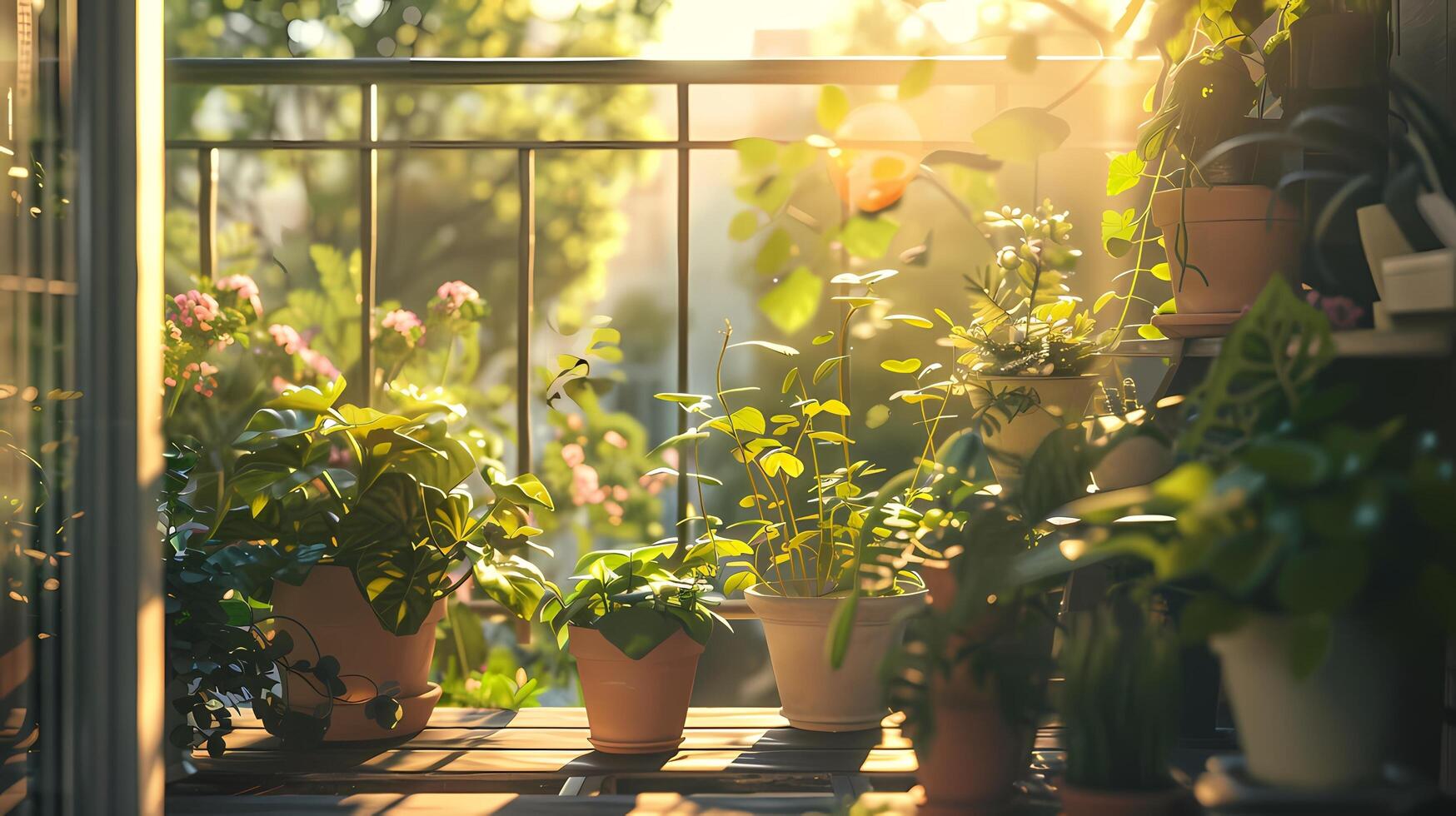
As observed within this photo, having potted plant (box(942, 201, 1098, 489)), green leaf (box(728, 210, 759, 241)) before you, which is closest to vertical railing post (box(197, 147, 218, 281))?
potted plant (box(942, 201, 1098, 489))

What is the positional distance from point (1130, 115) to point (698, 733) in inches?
56.1

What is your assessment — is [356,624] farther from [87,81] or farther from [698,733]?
[87,81]

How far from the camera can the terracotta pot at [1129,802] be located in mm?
887

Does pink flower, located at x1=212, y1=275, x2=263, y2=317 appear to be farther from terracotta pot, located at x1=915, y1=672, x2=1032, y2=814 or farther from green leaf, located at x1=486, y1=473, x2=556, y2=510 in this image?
terracotta pot, located at x1=915, y1=672, x2=1032, y2=814

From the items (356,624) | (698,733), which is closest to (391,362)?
(356,624)

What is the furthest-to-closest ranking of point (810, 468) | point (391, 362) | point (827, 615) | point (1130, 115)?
point (810, 468), point (391, 362), point (1130, 115), point (827, 615)

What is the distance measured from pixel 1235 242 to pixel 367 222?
1.47 meters

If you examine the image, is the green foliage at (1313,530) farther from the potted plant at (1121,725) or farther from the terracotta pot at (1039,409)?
the terracotta pot at (1039,409)

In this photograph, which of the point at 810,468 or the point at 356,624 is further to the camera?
the point at 810,468

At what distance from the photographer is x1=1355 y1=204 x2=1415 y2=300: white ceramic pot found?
3.14 ft

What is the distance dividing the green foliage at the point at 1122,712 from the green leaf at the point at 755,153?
1.62 feet

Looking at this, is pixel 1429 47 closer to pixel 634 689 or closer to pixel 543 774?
pixel 634 689

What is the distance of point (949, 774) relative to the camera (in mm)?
1079

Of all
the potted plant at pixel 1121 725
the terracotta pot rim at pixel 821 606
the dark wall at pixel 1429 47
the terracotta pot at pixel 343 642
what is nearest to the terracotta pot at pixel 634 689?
the terracotta pot rim at pixel 821 606
